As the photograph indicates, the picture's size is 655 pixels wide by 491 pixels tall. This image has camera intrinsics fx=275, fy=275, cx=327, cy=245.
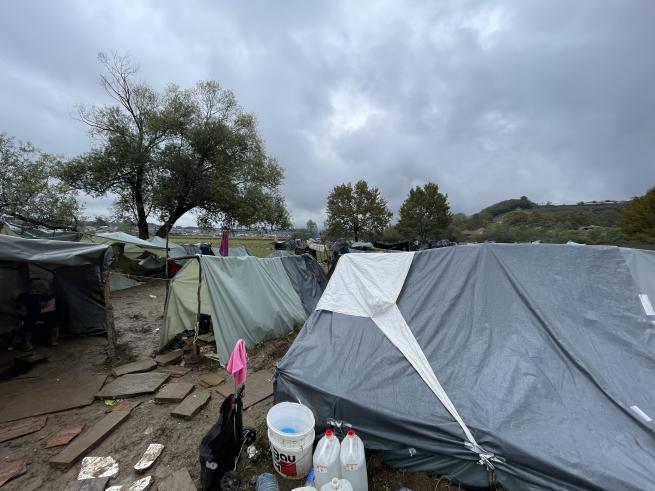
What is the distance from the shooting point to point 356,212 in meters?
35.0

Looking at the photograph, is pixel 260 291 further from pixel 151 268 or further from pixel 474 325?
pixel 151 268

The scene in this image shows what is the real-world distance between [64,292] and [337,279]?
6.46 meters

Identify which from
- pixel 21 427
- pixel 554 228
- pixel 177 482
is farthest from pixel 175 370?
pixel 554 228

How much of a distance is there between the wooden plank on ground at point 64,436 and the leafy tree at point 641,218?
28.8 metres

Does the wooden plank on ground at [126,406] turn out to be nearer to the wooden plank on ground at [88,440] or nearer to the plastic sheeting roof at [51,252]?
the wooden plank on ground at [88,440]

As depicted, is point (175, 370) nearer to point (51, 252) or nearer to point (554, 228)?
point (51, 252)

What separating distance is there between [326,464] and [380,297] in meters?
1.84

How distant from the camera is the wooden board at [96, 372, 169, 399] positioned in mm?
4051

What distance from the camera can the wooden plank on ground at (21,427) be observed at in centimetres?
329

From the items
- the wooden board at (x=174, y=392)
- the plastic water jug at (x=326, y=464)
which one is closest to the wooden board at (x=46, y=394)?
the wooden board at (x=174, y=392)

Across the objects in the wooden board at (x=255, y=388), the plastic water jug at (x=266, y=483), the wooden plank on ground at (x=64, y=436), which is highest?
the plastic water jug at (x=266, y=483)

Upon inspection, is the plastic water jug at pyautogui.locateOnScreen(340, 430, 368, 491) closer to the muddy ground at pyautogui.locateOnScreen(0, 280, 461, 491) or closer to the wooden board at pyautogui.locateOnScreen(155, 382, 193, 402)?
the muddy ground at pyautogui.locateOnScreen(0, 280, 461, 491)

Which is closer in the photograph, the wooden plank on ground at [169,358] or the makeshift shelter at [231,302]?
the wooden plank on ground at [169,358]

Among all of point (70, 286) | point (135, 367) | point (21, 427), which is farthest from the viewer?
point (70, 286)
